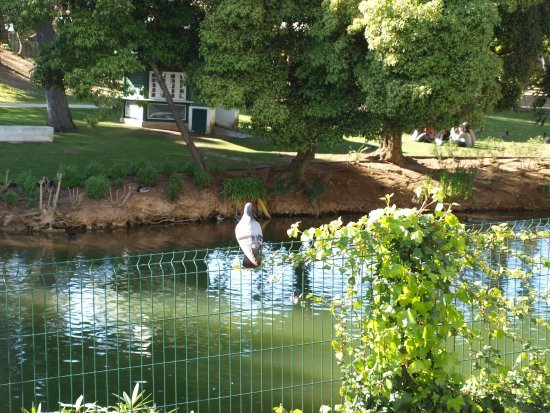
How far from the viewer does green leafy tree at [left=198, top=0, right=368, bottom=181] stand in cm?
2092

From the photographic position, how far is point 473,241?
7191 mm

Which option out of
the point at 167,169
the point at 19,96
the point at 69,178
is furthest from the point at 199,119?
the point at 69,178

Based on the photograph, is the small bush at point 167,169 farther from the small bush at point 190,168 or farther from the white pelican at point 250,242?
the white pelican at point 250,242

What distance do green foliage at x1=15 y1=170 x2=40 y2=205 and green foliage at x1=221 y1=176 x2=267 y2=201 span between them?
4500 mm

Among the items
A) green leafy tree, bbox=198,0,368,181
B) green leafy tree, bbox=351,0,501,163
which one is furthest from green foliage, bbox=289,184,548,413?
green leafy tree, bbox=198,0,368,181

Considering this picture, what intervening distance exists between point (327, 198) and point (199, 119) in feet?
28.9

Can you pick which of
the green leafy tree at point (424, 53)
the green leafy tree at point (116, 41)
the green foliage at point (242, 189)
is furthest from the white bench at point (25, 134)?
the green leafy tree at point (424, 53)

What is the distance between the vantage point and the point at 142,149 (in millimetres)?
27312

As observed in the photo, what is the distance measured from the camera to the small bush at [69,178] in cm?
2184

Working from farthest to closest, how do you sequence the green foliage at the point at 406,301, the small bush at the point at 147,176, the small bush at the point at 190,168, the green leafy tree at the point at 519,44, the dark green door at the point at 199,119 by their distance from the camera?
the dark green door at the point at 199,119 < the small bush at the point at 190,168 < the green leafy tree at the point at 519,44 < the small bush at the point at 147,176 < the green foliage at the point at 406,301

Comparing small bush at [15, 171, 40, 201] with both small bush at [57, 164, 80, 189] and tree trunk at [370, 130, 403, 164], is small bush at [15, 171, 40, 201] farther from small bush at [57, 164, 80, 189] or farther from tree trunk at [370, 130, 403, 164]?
tree trunk at [370, 130, 403, 164]

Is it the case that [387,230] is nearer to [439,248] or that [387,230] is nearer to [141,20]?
[439,248]

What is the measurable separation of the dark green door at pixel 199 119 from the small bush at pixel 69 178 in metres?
9.94

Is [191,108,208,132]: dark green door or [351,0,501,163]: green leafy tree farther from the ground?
[351,0,501,163]: green leafy tree
